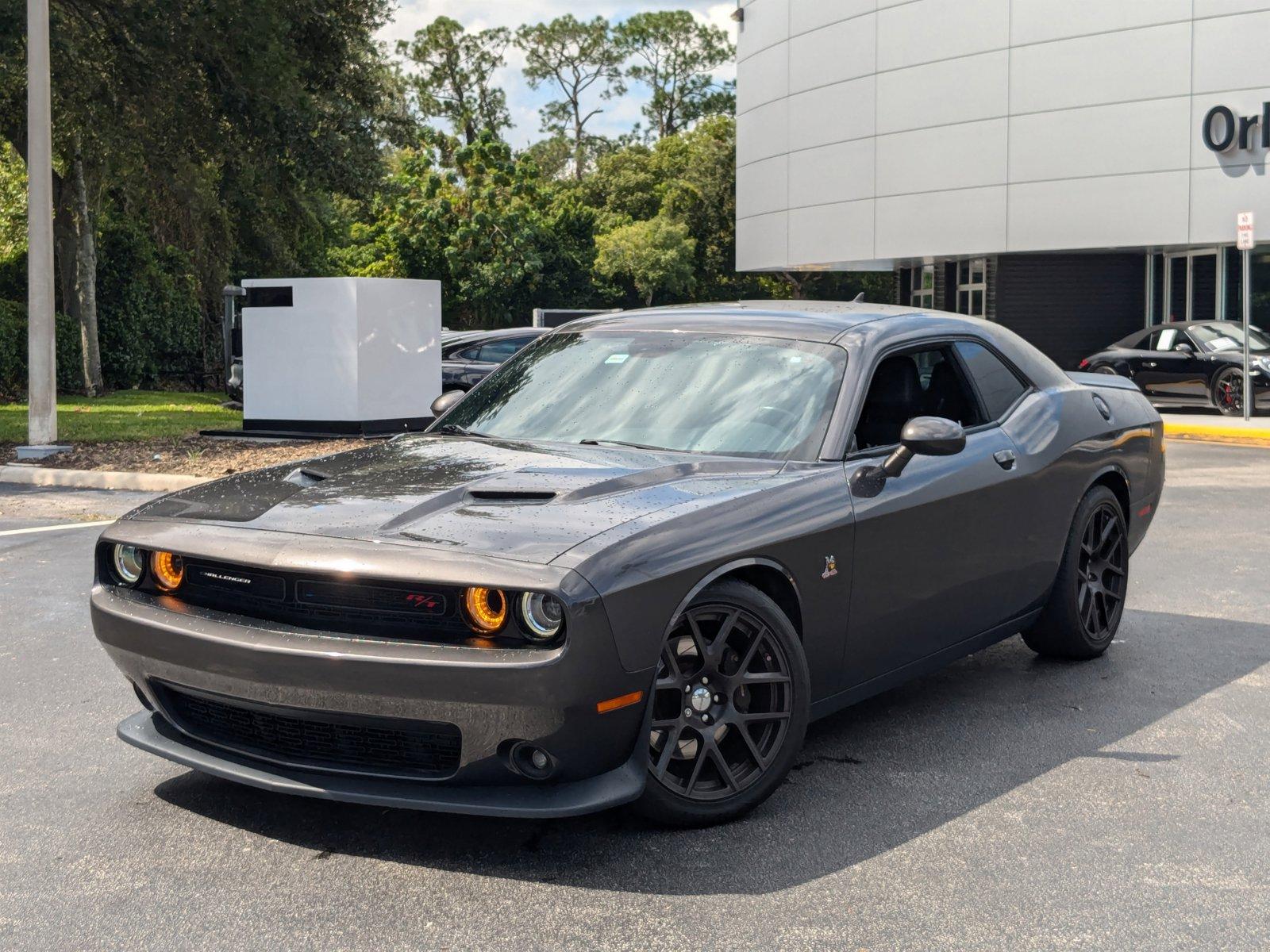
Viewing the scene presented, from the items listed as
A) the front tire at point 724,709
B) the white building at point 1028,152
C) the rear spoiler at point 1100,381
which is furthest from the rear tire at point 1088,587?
the white building at point 1028,152

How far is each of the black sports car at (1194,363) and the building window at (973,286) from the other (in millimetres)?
11454

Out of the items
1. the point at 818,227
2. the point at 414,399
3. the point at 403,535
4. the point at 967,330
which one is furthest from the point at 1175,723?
the point at 818,227

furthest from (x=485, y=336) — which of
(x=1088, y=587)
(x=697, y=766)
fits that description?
(x=697, y=766)

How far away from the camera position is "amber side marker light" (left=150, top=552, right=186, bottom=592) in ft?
13.7

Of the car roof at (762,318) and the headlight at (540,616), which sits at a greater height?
the car roof at (762,318)

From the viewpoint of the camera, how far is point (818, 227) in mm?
38031

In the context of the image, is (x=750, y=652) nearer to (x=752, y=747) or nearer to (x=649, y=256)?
(x=752, y=747)

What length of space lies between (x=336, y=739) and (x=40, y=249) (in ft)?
43.8

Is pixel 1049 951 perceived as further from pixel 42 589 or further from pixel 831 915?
pixel 42 589

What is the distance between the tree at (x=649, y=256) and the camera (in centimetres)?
6569

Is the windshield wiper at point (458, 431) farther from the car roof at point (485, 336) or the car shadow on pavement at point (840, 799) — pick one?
the car roof at point (485, 336)

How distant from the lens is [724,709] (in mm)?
4133

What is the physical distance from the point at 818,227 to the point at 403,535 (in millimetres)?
35254

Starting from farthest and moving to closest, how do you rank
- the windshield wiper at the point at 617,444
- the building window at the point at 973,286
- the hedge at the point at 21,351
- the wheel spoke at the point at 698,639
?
1. the building window at the point at 973,286
2. the hedge at the point at 21,351
3. the windshield wiper at the point at 617,444
4. the wheel spoke at the point at 698,639
